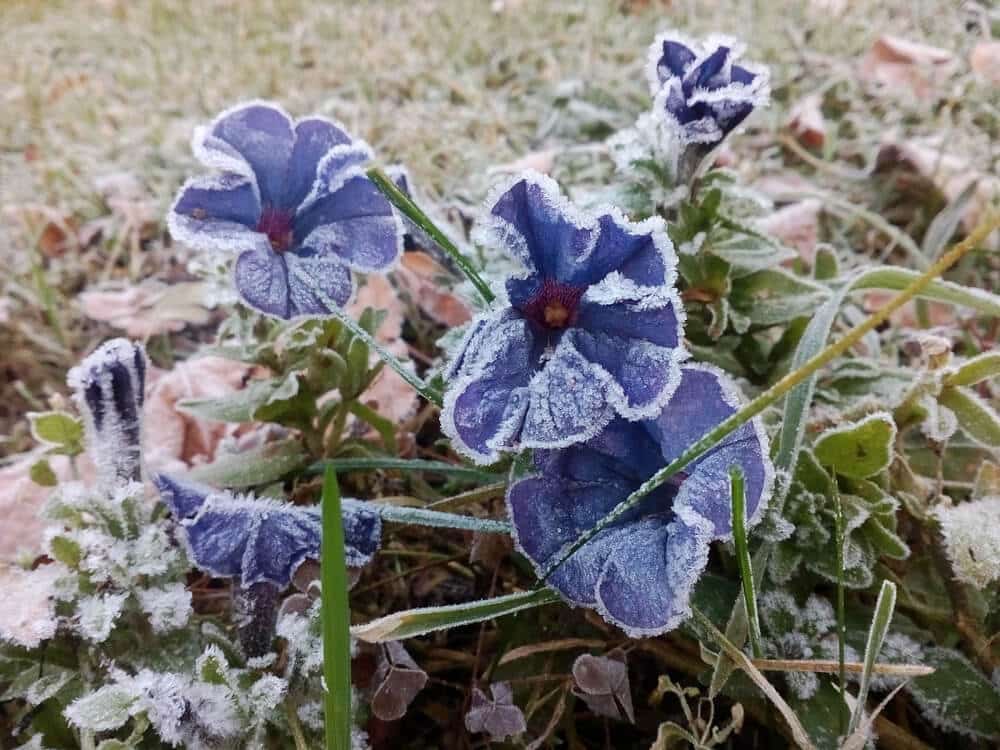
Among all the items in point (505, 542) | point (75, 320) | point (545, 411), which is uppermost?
point (545, 411)

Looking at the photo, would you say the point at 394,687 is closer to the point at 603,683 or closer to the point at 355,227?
the point at 603,683

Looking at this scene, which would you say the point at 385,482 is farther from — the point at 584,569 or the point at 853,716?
the point at 853,716

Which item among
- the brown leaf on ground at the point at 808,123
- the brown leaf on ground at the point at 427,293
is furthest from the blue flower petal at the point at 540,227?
the brown leaf on ground at the point at 808,123

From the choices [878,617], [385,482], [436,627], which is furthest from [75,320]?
[878,617]

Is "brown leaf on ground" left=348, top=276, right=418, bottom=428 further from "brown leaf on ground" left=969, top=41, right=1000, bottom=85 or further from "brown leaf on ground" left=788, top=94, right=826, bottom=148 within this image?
"brown leaf on ground" left=969, top=41, right=1000, bottom=85

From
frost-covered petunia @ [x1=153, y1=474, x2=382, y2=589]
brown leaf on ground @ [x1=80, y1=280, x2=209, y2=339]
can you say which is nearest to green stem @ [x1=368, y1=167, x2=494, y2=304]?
frost-covered petunia @ [x1=153, y1=474, x2=382, y2=589]

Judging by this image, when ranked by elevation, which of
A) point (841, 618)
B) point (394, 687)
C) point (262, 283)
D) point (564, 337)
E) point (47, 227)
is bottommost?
point (47, 227)

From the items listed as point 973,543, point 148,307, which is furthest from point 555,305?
point 148,307
